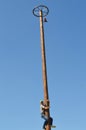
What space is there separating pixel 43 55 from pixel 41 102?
6.02 ft

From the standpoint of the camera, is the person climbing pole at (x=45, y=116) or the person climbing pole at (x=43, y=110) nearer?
the person climbing pole at (x=45, y=116)

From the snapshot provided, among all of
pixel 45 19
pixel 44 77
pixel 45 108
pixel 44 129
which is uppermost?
pixel 45 19

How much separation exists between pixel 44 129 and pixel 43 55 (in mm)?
2689

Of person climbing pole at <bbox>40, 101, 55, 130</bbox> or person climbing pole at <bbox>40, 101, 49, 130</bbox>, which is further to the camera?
person climbing pole at <bbox>40, 101, 49, 130</bbox>

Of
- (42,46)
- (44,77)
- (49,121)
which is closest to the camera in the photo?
(49,121)

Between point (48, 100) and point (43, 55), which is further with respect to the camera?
point (43, 55)

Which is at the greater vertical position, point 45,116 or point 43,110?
point 43,110

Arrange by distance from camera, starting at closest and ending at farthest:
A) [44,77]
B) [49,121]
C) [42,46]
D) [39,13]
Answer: [49,121] < [44,77] < [42,46] < [39,13]

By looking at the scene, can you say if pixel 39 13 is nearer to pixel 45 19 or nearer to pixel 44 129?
pixel 45 19

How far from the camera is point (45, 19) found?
12.9 meters

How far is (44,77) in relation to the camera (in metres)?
11.3

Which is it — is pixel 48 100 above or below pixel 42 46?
below

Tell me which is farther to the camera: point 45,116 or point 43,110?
point 43,110

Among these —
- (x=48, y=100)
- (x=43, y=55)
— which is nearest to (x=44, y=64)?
(x=43, y=55)
